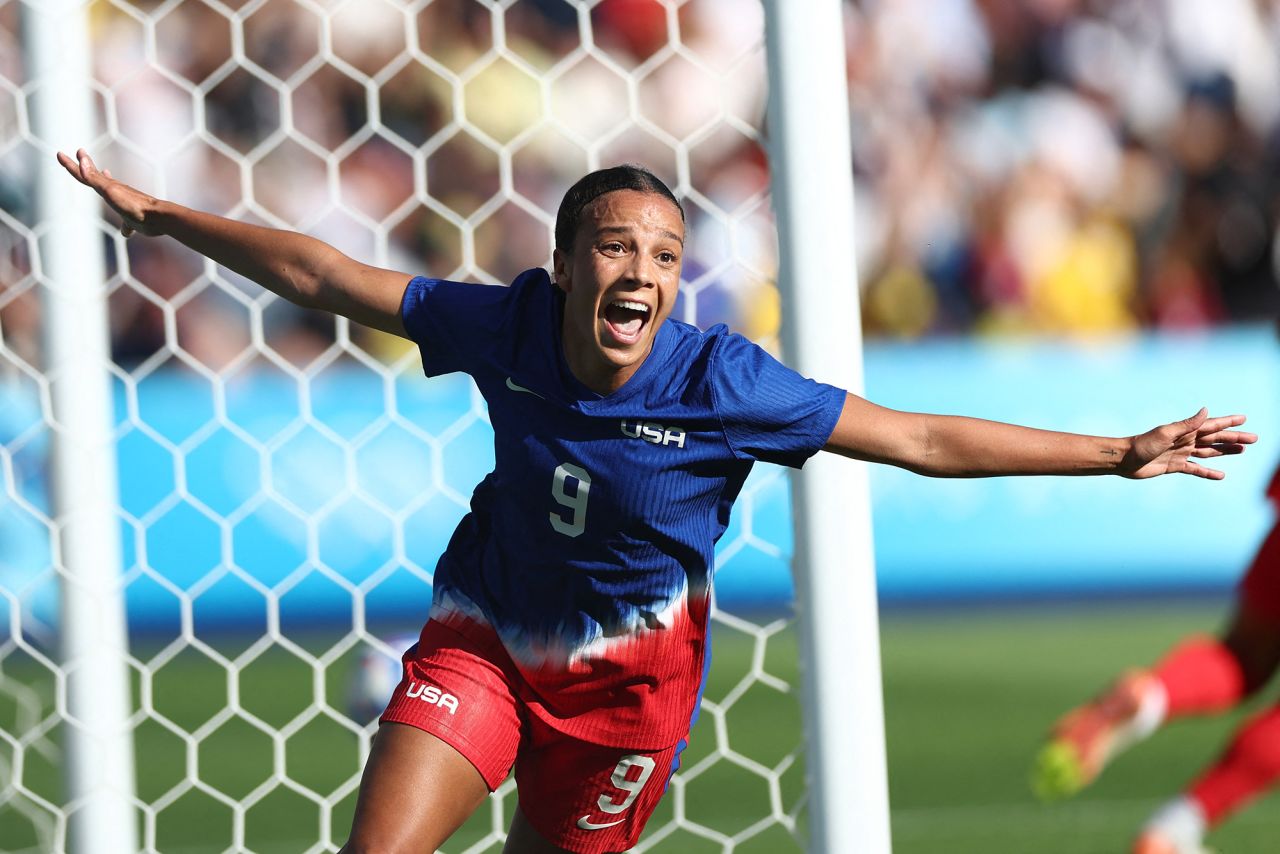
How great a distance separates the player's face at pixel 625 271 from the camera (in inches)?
108

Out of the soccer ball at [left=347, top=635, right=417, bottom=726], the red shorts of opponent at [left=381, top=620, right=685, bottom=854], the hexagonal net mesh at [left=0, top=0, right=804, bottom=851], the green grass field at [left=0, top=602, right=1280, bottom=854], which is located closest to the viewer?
the red shorts of opponent at [left=381, top=620, right=685, bottom=854]

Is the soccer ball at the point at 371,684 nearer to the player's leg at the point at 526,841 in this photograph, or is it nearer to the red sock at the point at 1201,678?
the player's leg at the point at 526,841

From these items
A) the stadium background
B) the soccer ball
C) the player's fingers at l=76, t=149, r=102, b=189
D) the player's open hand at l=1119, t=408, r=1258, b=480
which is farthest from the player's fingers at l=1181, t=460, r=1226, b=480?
the stadium background

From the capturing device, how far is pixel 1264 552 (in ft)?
9.43

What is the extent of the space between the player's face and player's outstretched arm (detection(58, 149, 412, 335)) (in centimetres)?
38

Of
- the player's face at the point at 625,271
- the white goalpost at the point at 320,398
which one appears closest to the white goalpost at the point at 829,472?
the white goalpost at the point at 320,398

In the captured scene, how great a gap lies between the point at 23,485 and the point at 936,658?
381 cm

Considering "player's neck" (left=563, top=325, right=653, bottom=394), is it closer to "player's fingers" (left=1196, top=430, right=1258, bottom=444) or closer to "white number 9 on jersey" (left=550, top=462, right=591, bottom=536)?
"white number 9 on jersey" (left=550, top=462, right=591, bottom=536)

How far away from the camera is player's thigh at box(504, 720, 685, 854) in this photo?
294 cm

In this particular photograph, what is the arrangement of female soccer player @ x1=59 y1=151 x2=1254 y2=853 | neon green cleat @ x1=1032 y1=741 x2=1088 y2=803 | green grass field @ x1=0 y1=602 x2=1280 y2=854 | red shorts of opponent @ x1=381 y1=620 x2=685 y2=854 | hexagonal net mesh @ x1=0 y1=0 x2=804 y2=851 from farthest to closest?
hexagonal net mesh @ x1=0 y1=0 x2=804 y2=851, green grass field @ x1=0 y1=602 x2=1280 y2=854, red shorts of opponent @ x1=381 y1=620 x2=685 y2=854, female soccer player @ x1=59 y1=151 x2=1254 y2=853, neon green cleat @ x1=1032 y1=741 x2=1088 y2=803

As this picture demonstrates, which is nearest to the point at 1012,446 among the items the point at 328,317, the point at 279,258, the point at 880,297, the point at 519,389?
the point at 519,389

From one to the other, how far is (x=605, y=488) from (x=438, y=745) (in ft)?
1.70

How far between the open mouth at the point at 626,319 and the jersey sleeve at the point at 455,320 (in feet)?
0.74

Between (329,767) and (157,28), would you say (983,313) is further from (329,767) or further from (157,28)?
(329,767)
